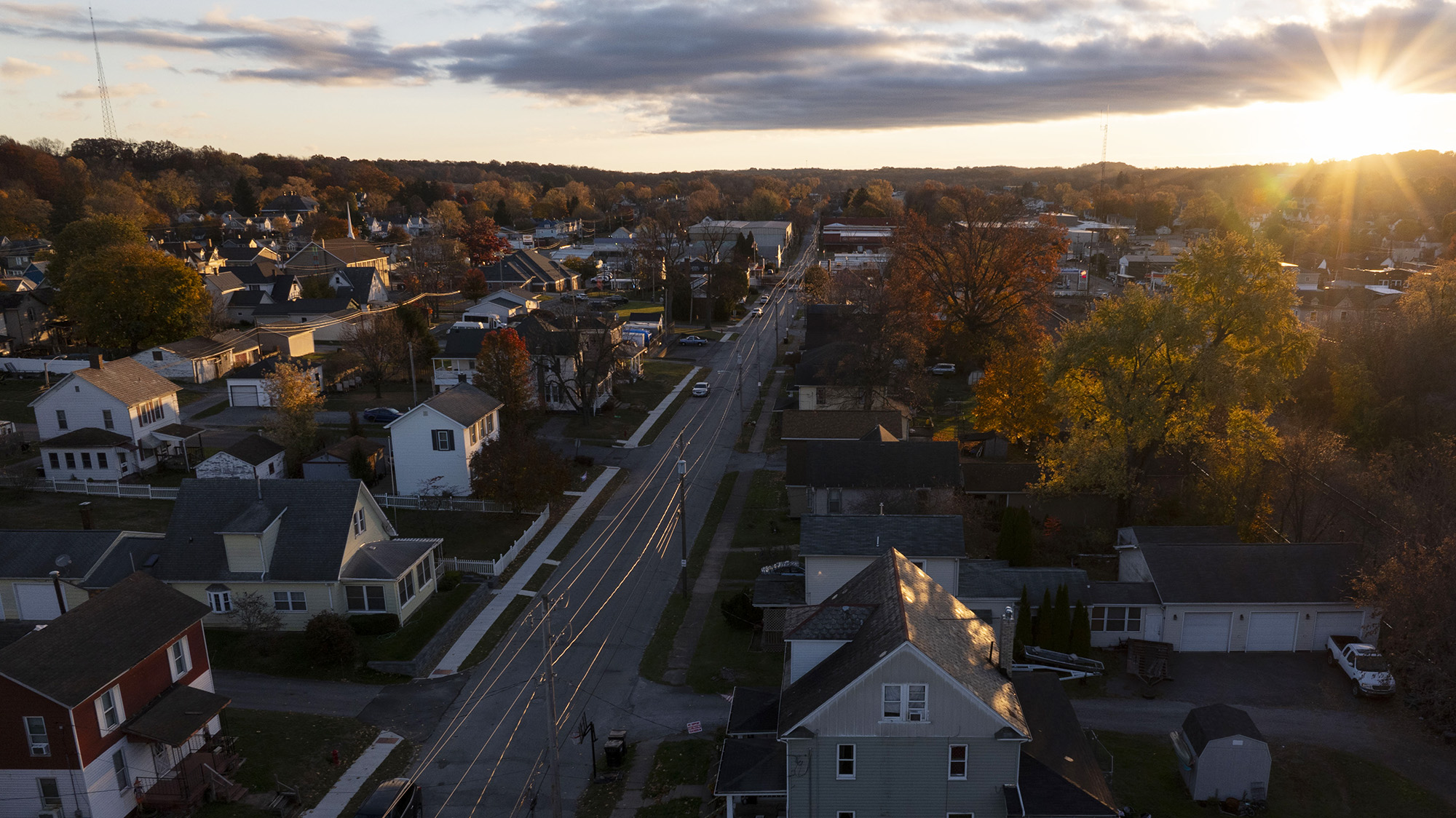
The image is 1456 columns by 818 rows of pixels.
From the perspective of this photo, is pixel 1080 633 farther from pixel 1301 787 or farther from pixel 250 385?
pixel 250 385

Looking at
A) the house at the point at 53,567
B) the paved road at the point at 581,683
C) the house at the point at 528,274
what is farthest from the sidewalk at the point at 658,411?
the house at the point at 528,274

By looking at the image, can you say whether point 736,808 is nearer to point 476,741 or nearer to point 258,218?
point 476,741

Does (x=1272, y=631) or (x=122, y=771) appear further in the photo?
(x=1272, y=631)

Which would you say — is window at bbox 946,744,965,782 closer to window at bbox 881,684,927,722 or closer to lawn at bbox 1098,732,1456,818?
window at bbox 881,684,927,722

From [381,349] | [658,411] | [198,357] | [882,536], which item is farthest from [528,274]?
[882,536]

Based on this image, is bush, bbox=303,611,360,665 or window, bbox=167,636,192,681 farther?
bush, bbox=303,611,360,665

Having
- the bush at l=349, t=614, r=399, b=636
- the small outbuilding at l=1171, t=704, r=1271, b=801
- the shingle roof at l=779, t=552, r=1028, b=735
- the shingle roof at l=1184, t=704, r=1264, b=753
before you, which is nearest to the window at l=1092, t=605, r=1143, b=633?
the shingle roof at l=1184, t=704, r=1264, b=753
